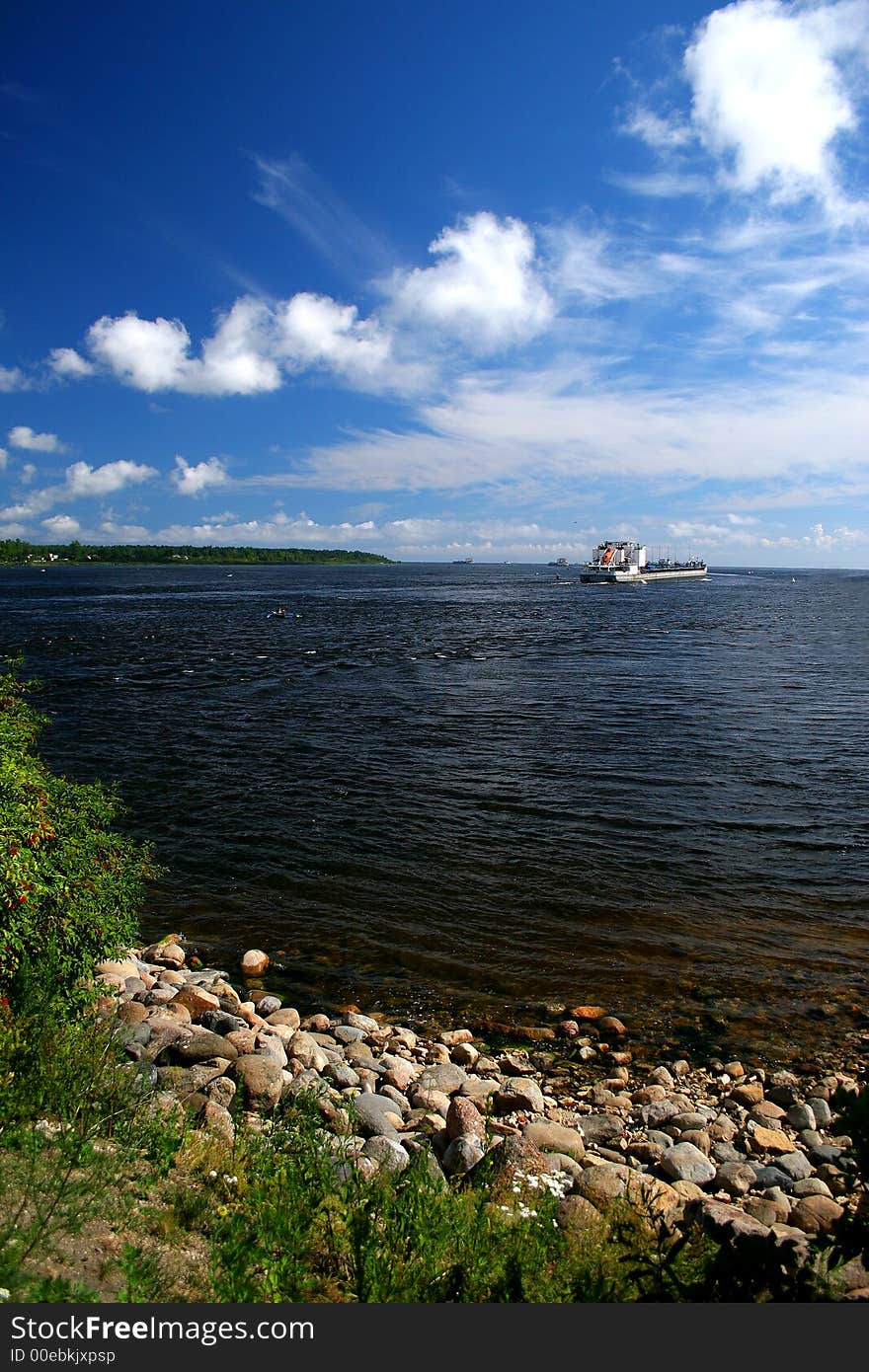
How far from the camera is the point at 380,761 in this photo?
2266cm

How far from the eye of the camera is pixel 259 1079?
7.41 metres

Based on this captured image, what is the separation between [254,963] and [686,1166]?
6719 mm

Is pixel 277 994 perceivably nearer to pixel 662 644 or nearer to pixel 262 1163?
pixel 262 1163

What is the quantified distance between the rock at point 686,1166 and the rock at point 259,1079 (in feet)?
12.4

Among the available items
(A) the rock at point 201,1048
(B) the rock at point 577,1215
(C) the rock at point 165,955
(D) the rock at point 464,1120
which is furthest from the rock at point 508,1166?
(C) the rock at point 165,955

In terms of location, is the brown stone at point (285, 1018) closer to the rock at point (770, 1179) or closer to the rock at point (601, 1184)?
the rock at point (601, 1184)

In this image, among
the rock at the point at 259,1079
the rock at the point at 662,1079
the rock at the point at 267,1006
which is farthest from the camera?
the rock at the point at 267,1006

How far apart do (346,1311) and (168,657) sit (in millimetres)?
44723

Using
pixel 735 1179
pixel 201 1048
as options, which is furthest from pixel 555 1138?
pixel 201 1048

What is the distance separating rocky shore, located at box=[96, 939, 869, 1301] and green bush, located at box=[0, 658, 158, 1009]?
1064 millimetres

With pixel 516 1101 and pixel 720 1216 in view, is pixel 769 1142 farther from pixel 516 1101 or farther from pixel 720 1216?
pixel 516 1101

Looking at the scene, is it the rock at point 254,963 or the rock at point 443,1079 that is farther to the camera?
the rock at point 254,963

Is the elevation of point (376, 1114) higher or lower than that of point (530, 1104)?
higher

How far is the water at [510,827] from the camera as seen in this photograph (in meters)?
11.1
